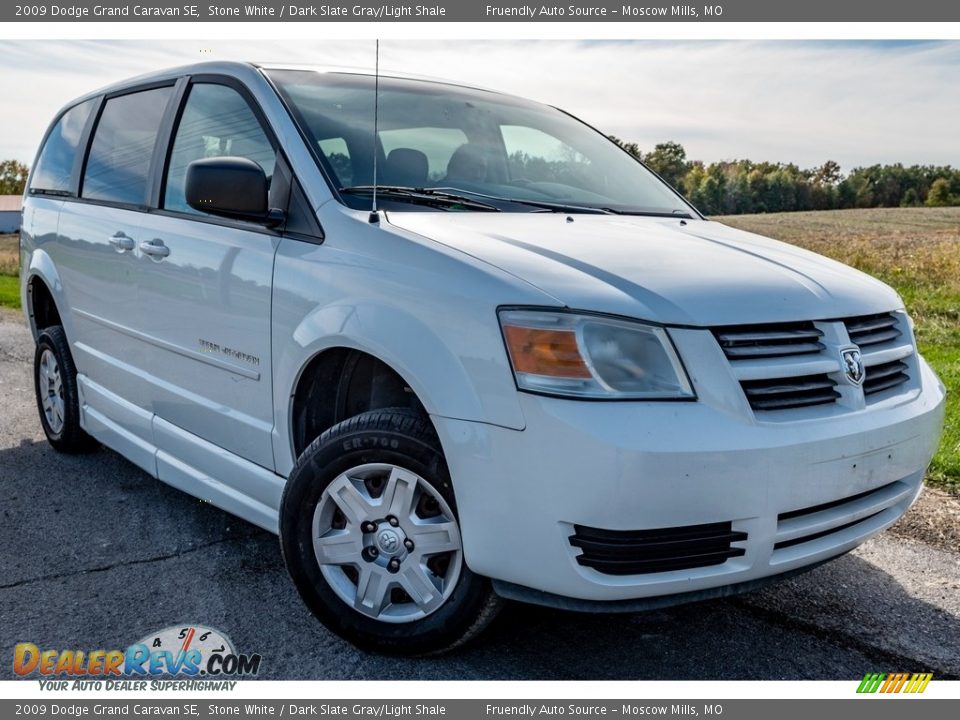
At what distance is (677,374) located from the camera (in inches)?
94.2

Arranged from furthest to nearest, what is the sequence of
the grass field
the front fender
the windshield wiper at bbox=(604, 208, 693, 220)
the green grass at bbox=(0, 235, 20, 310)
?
the green grass at bbox=(0, 235, 20, 310), the grass field, the windshield wiper at bbox=(604, 208, 693, 220), the front fender

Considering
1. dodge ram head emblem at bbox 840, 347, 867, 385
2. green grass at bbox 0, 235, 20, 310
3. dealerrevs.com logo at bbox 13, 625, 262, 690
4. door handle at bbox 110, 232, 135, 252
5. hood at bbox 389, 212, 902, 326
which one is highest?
hood at bbox 389, 212, 902, 326

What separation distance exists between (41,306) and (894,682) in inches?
187

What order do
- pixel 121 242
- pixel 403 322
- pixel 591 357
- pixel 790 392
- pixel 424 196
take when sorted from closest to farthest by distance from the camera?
1. pixel 591 357
2. pixel 790 392
3. pixel 403 322
4. pixel 424 196
5. pixel 121 242

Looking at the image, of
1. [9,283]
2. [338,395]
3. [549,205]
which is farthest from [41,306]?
[9,283]

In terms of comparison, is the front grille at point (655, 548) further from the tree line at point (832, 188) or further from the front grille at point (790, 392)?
the tree line at point (832, 188)

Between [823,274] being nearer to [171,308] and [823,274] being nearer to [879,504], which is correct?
[879,504]

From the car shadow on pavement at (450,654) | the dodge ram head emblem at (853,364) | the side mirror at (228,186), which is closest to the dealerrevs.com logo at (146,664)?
the car shadow on pavement at (450,654)

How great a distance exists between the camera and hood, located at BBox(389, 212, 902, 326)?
96.9 inches

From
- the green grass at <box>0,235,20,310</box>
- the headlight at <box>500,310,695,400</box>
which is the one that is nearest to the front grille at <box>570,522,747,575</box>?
the headlight at <box>500,310,695,400</box>

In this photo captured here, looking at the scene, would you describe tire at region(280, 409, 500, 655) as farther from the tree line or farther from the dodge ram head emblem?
the tree line

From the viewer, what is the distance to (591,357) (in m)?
2.37

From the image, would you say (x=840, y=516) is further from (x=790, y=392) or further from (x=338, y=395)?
(x=338, y=395)

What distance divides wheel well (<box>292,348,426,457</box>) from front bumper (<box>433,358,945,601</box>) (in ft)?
1.85
